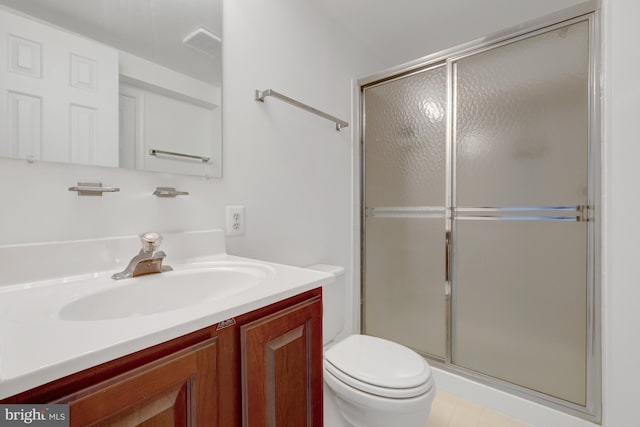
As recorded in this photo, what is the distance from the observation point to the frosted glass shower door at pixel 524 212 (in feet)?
4.11

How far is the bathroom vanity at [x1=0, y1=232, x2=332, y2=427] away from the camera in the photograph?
1.17ft

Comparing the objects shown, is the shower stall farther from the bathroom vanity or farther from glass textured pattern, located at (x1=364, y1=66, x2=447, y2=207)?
the bathroom vanity

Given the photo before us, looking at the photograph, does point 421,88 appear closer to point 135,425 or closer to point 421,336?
point 421,336

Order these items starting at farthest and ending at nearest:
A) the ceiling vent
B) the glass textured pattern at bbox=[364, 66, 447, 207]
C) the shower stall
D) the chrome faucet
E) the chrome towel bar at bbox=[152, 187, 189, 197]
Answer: the glass textured pattern at bbox=[364, 66, 447, 207]
the shower stall
the ceiling vent
the chrome towel bar at bbox=[152, 187, 189, 197]
the chrome faucet

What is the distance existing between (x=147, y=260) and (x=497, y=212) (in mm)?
1542

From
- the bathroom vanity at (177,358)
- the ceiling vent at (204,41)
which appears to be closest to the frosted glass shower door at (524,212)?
the bathroom vanity at (177,358)

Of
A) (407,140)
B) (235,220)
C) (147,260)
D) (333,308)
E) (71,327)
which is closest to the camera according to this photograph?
(71,327)

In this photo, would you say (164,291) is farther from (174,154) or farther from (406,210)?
(406,210)

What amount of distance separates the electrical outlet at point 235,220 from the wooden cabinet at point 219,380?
545 millimetres

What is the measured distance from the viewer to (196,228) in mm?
1031

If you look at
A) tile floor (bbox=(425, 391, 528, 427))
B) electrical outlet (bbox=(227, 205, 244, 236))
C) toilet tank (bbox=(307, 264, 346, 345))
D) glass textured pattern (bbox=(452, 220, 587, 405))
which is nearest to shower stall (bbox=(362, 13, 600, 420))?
glass textured pattern (bbox=(452, 220, 587, 405))

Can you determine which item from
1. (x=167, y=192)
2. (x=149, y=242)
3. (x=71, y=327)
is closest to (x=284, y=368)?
(x=71, y=327)

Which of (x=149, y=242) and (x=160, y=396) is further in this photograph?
(x=149, y=242)

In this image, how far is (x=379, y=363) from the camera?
3.53 ft
